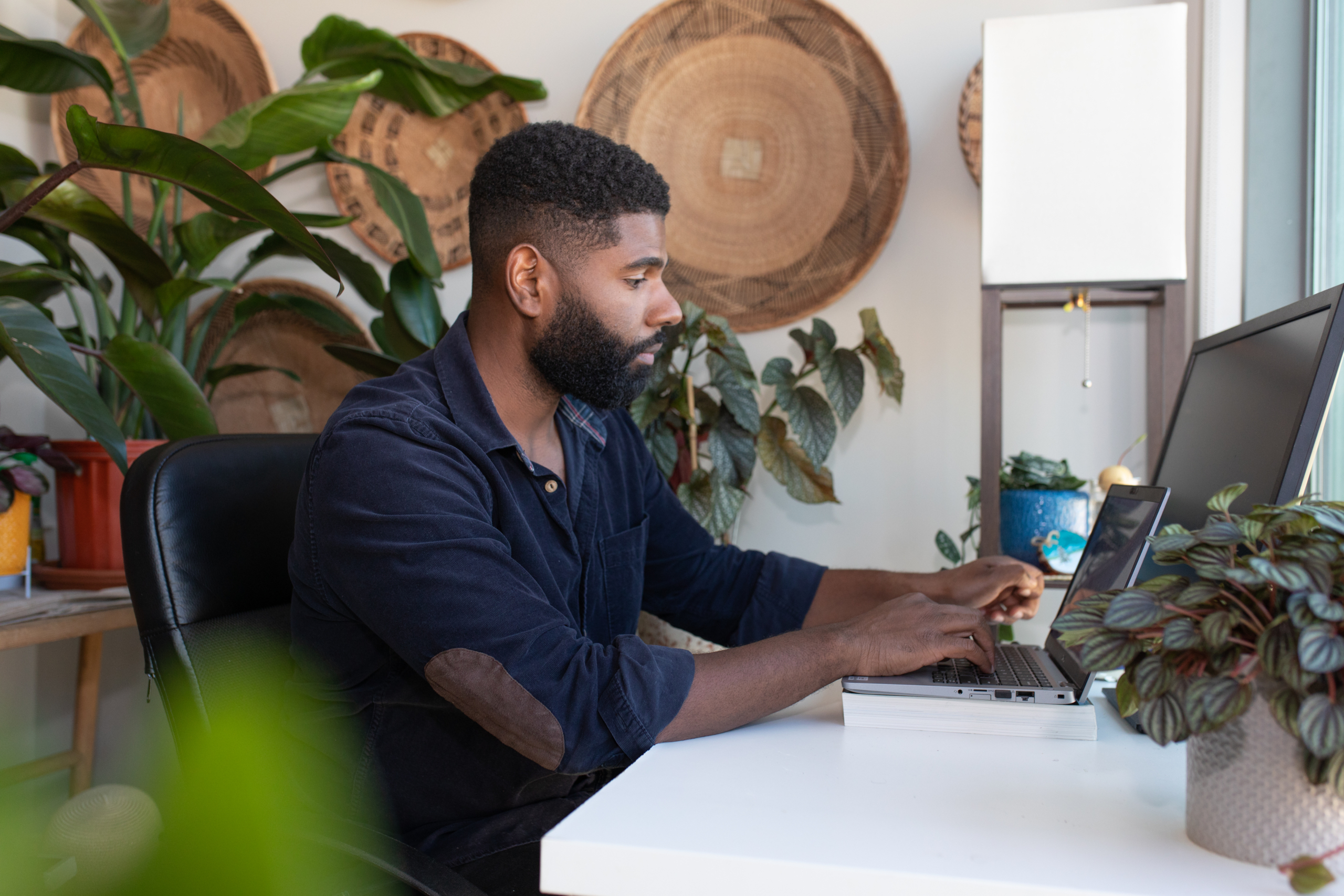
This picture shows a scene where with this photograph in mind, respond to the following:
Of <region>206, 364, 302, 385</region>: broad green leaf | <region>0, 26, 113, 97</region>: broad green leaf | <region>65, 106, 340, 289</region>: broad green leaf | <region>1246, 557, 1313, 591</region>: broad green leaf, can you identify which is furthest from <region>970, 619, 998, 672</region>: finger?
<region>0, 26, 113, 97</region>: broad green leaf

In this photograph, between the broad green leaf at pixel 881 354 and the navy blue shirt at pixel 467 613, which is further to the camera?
the broad green leaf at pixel 881 354

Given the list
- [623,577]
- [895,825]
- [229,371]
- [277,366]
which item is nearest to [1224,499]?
[895,825]

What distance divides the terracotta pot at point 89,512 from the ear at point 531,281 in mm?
1081

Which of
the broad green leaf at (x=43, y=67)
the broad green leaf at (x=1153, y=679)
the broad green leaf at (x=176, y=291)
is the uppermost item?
the broad green leaf at (x=43, y=67)

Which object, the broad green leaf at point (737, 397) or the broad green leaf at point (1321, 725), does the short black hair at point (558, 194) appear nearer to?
the broad green leaf at point (737, 397)

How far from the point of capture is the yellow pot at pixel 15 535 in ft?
6.17

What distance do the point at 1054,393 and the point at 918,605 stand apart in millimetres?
1281

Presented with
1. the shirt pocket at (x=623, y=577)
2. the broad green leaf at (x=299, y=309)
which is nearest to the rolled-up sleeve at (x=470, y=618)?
the shirt pocket at (x=623, y=577)

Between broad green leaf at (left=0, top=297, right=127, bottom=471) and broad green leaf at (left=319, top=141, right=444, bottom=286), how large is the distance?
0.82 meters

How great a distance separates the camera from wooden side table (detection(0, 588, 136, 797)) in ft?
5.47

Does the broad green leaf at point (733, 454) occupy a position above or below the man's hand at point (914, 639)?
above

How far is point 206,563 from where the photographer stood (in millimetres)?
1105

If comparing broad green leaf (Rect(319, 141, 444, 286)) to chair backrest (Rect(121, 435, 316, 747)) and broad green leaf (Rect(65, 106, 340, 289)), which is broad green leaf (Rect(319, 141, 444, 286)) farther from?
chair backrest (Rect(121, 435, 316, 747))

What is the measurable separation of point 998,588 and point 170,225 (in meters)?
2.24
